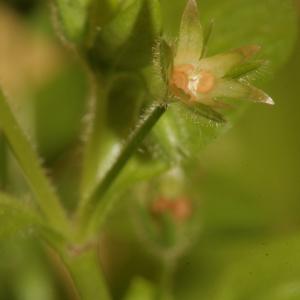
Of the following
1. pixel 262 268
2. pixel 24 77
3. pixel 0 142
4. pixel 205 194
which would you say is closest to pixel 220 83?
pixel 262 268

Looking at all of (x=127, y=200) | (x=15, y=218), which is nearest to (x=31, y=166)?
(x=15, y=218)

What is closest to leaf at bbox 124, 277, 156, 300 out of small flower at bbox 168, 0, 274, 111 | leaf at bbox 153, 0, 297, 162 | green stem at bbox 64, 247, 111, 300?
green stem at bbox 64, 247, 111, 300

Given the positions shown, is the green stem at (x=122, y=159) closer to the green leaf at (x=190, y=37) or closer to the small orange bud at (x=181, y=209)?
the green leaf at (x=190, y=37)

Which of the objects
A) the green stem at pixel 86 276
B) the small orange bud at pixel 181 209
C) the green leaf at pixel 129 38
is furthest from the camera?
the small orange bud at pixel 181 209

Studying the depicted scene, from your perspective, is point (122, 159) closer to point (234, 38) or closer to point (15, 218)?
point (15, 218)

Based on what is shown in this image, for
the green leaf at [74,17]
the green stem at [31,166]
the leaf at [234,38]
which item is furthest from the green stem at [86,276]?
the green leaf at [74,17]

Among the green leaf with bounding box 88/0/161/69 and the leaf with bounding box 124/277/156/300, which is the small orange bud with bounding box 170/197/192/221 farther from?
the green leaf with bounding box 88/0/161/69
